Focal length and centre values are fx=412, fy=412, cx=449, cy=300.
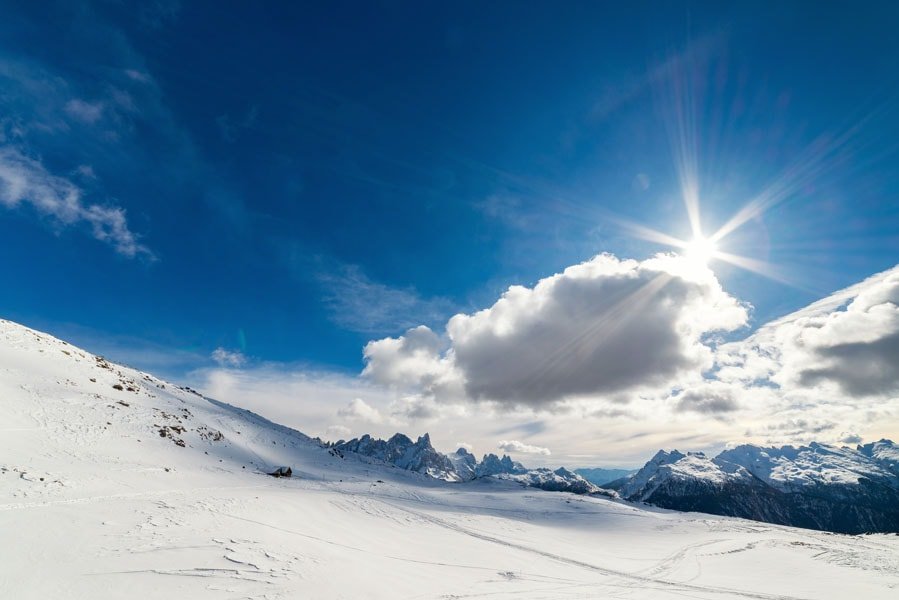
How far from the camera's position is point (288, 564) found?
632 inches

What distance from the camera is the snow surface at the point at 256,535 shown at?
14258 millimetres

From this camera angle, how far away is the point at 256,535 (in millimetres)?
19156

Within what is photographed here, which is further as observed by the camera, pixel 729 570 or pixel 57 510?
pixel 729 570

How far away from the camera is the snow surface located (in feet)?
46.8

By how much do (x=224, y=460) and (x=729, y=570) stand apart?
4875 centimetres

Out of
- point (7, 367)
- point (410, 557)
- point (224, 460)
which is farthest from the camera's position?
point (224, 460)

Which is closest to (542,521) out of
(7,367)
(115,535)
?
(115,535)

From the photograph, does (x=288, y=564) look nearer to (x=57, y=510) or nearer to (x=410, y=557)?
(x=410, y=557)

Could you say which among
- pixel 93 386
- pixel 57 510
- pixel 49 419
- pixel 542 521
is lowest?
pixel 542 521

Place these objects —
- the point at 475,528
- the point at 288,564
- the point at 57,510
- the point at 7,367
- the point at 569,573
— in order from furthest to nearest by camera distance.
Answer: the point at 7,367
the point at 475,528
the point at 569,573
the point at 57,510
the point at 288,564

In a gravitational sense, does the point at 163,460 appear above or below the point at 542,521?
above

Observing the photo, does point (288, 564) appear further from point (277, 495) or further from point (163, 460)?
point (163, 460)

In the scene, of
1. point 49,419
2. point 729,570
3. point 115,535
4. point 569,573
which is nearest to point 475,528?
point 569,573

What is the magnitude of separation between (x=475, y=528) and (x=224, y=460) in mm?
29994
